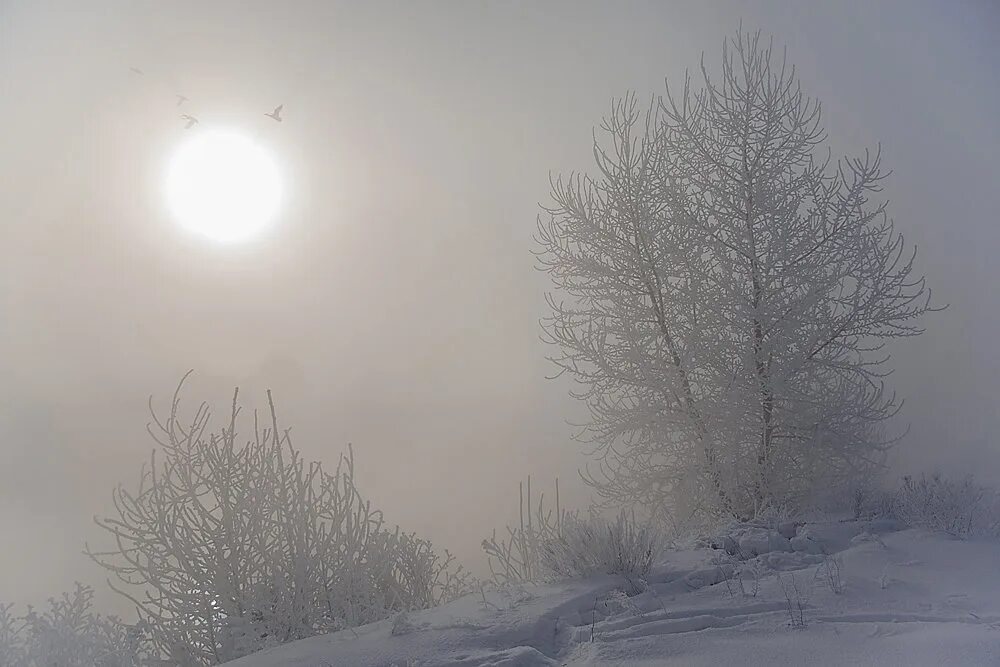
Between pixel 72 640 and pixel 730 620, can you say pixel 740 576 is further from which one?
pixel 72 640

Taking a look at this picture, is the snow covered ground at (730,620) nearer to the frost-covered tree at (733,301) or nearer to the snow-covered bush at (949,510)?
the snow-covered bush at (949,510)

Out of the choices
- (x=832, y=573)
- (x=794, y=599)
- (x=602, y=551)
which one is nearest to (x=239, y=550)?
(x=602, y=551)

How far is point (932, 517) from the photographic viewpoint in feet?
19.7

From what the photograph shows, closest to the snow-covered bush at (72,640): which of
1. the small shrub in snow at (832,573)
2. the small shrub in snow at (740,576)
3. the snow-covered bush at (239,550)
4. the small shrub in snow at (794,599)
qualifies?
the snow-covered bush at (239,550)

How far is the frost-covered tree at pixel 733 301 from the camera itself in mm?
8852

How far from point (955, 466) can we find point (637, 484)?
349 inches

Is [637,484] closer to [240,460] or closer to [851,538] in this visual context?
[851,538]

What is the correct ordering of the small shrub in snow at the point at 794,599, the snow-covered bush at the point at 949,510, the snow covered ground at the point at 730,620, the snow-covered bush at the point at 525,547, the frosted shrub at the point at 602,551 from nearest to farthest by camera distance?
the snow covered ground at the point at 730,620 < the small shrub in snow at the point at 794,599 < the frosted shrub at the point at 602,551 < the snow-covered bush at the point at 949,510 < the snow-covered bush at the point at 525,547

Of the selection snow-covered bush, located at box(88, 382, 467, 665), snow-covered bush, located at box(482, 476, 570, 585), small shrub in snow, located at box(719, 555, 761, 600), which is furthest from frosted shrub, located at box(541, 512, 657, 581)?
snow-covered bush, located at box(88, 382, 467, 665)

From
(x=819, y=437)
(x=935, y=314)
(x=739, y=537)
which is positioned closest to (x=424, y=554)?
(x=739, y=537)

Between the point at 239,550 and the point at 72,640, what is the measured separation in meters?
3.61

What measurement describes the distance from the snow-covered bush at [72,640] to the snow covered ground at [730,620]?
107 inches

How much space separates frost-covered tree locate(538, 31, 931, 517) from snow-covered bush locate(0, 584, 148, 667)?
19.6 ft

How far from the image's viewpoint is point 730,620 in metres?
3.61
